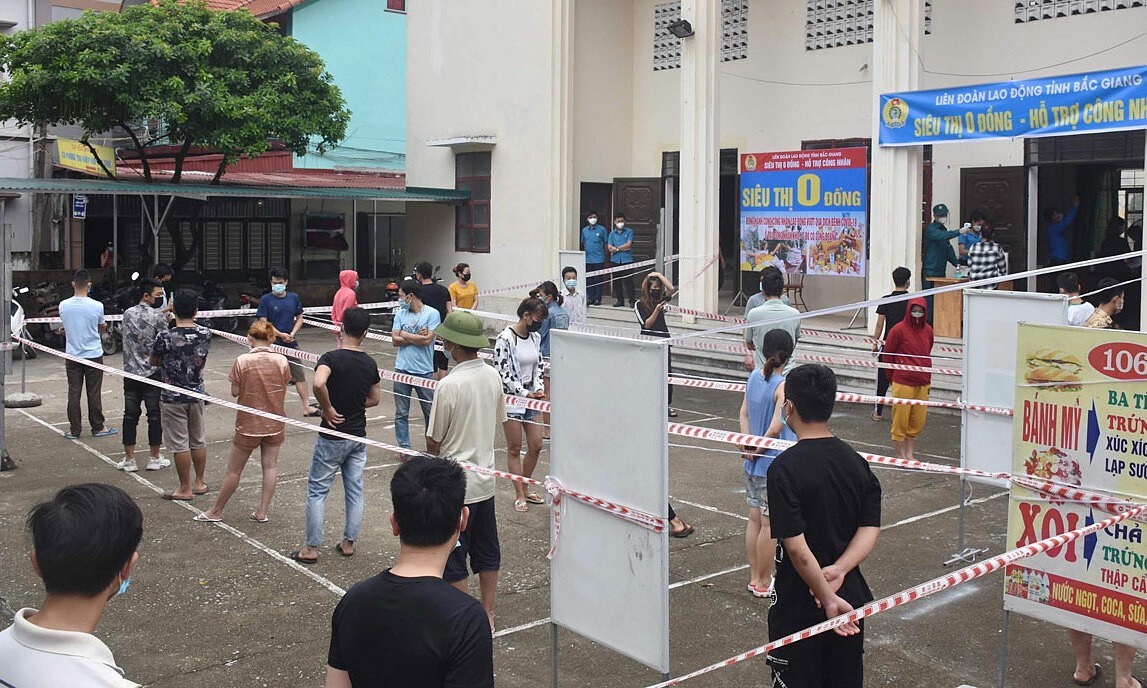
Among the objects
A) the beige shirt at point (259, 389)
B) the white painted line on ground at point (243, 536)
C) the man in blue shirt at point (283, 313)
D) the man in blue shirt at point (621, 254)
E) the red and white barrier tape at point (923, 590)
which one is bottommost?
the white painted line on ground at point (243, 536)

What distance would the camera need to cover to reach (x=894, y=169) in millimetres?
15062

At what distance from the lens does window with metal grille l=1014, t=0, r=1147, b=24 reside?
14.2 meters

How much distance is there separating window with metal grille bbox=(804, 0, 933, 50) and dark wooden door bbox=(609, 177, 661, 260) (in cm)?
387

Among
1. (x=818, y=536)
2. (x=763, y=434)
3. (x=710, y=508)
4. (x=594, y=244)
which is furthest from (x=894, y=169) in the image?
(x=818, y=536)

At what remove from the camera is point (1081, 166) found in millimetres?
15281

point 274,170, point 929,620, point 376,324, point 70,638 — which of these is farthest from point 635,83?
point 70,638

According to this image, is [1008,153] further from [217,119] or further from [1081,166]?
[217,119]

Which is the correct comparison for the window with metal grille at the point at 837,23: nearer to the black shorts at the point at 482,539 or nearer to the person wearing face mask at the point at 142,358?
the person wearing face mask at the point at 142,358

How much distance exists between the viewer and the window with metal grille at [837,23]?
1728 cm

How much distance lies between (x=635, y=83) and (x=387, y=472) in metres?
13.0

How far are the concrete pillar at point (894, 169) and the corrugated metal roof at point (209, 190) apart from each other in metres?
9.80

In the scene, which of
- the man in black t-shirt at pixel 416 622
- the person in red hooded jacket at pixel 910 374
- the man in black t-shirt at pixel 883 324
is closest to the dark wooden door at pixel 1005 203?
the man in black t-shirt at pixel 883 324

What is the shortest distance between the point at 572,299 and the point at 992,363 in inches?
266

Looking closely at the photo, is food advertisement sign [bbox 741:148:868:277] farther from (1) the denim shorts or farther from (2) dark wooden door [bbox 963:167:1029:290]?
(1) the denim shorts
